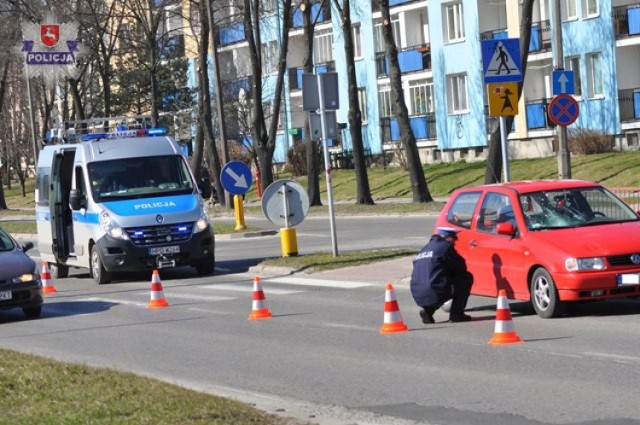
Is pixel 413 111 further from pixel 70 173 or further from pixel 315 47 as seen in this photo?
pixel 70 173

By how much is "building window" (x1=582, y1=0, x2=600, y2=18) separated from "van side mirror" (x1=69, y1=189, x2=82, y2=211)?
30.6 metres

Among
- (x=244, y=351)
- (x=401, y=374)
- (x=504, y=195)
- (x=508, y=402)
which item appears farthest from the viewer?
(x=504, y=195)

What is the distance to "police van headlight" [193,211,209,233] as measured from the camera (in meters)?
23.5

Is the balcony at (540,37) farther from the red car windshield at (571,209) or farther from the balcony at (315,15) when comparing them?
the red car windshield at (571,209)

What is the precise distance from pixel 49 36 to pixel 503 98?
32.2 meters

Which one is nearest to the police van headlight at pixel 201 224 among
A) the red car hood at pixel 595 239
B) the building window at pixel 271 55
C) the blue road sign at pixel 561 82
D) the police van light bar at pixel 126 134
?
the police van light bar at pixel 126 134

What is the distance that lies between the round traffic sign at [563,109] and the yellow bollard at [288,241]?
5166mm

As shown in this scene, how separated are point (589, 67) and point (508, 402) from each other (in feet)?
139

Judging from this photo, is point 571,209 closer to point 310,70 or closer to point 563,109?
point 563,109

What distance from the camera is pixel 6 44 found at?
206 feet

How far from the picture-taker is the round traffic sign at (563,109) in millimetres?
22594

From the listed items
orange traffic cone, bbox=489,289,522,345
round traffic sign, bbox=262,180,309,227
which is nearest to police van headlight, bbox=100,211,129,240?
round traffic sign, bbox=262,180,309,227

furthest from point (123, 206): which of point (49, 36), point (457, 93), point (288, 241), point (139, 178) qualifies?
point (457, 93)

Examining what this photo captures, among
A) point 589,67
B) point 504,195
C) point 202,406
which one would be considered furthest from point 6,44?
point 202,406
